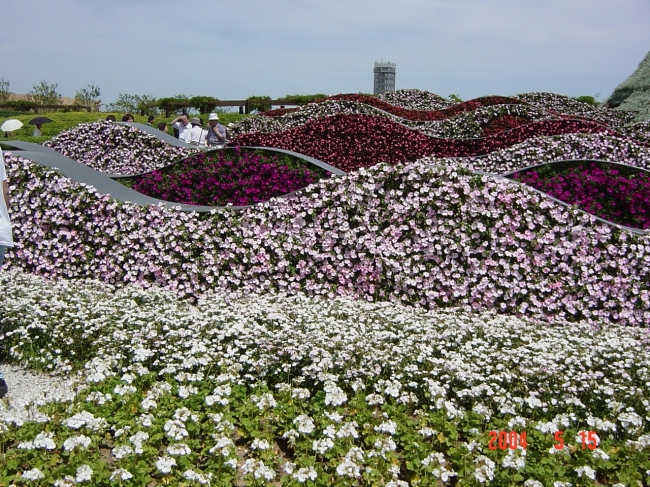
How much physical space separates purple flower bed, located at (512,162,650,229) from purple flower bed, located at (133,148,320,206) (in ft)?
10.6

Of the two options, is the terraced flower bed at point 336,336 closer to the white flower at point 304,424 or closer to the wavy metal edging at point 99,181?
the white flower at point 304,424

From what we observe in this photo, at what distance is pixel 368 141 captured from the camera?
11.3 metres

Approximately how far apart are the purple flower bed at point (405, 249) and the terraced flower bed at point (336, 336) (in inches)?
0.8

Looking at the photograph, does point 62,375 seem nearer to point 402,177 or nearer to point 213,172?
point 402,177

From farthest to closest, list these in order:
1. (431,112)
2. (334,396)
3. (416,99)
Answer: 1. (416,99)
2. (431,112)
3. (334,396)

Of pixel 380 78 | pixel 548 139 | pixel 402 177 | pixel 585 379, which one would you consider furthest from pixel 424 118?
pixel 380 78

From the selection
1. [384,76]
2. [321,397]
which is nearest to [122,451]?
[321,397]

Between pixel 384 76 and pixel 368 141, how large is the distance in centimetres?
5468

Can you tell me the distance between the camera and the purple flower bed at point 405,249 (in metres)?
5.58

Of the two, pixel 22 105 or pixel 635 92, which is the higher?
pixel 635 92

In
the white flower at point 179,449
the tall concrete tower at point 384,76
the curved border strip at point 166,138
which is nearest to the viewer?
the white flower at point 179,449

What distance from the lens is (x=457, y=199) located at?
5.89 meters

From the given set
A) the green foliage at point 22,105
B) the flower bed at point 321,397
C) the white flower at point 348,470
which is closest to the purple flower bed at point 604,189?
the flower bed at point 321,397

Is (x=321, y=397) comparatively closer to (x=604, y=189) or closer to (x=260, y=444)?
(x=260, y=444)
